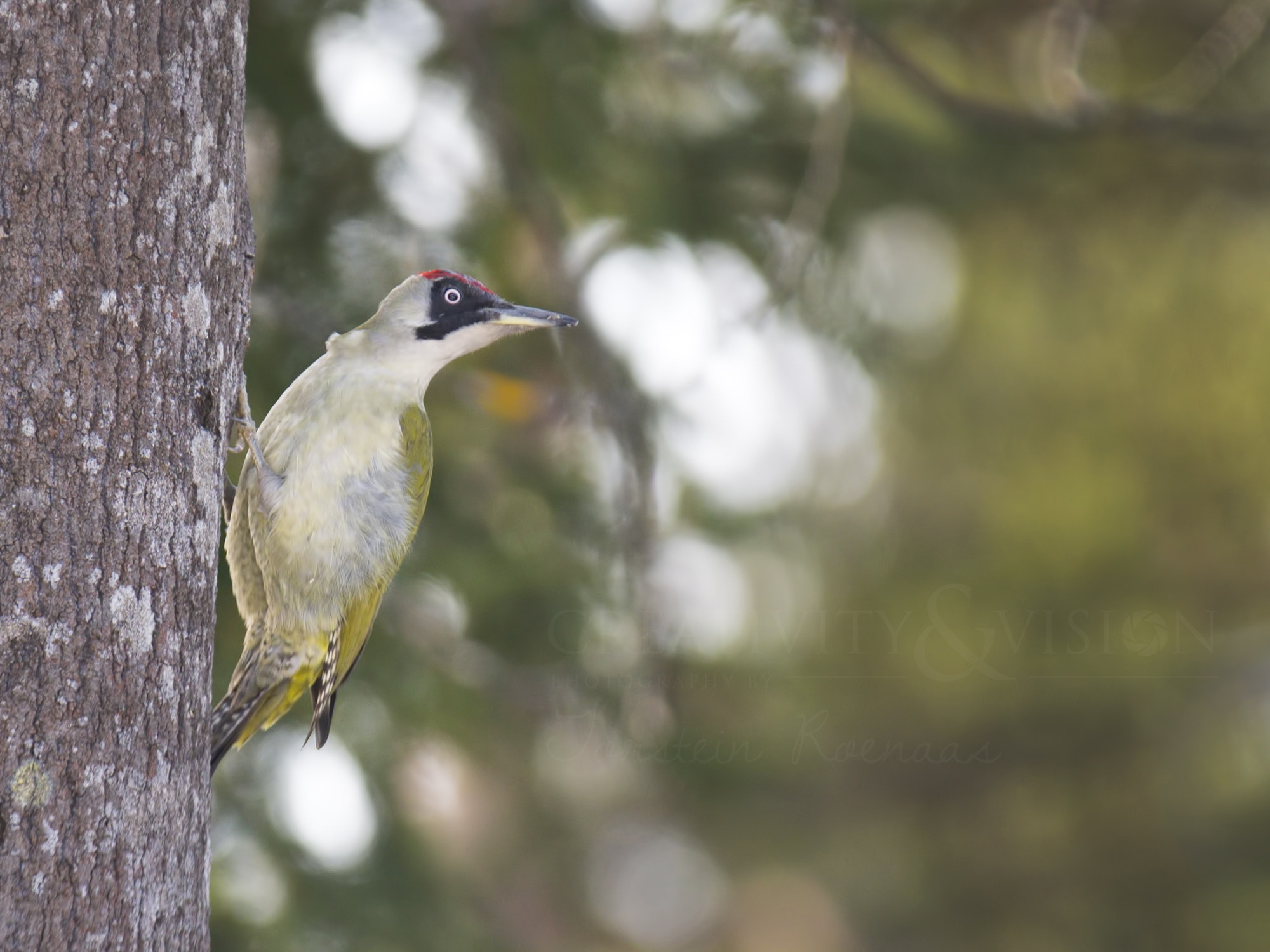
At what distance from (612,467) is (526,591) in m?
0.55

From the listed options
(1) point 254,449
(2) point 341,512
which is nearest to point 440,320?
(2) point 341,512

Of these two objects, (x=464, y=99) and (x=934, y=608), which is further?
(x=934, y=608)

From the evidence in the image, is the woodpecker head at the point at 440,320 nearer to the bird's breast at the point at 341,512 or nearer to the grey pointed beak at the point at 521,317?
the grey pointed beak at the point at 521,317

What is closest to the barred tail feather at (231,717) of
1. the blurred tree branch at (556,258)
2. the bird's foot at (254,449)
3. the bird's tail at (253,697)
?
the bird's tail at (253,697)

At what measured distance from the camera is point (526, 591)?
408 centimetres

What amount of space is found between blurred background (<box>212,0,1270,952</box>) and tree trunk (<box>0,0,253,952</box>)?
1622 mm

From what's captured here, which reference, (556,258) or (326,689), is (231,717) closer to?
(326,689)

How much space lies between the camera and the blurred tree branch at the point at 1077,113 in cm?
391

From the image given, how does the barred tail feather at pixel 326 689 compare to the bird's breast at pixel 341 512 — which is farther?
the barred tail feather at pixel 326 689

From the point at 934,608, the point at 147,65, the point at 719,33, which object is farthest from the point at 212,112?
the point at 934,608

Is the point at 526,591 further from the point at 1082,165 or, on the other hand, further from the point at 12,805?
the point at 1082,165

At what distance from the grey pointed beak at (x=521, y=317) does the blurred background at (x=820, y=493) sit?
652 millimetres

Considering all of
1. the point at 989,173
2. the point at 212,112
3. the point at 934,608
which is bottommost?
the point at 934,608

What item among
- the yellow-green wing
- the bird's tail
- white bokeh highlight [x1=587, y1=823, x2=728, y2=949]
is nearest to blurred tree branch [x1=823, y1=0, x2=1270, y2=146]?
the yellow-green wing
